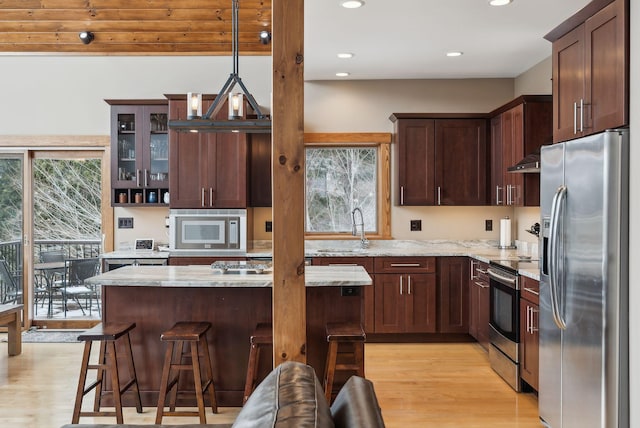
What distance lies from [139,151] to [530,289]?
13.1ft

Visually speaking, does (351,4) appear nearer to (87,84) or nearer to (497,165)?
(497,165)

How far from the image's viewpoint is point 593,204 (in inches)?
102

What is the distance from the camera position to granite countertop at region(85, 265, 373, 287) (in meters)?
3.28

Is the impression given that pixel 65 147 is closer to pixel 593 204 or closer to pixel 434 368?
pixel 434 368

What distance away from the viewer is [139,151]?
5.46 m

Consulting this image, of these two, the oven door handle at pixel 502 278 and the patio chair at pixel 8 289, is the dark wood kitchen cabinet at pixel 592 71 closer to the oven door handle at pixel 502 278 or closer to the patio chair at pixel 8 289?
the oven door handle at pixel 502 278

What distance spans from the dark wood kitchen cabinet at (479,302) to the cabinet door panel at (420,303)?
36 centimetres

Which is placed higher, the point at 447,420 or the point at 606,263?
the point at 606,263

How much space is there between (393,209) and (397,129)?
89 centimetres

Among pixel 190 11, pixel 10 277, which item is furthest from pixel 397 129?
pixel 10 277

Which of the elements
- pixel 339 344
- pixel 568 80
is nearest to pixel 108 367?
pixel 339 344

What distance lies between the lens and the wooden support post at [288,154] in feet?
7.93

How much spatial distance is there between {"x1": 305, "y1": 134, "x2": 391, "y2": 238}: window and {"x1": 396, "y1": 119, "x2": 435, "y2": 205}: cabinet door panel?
0.44 meters

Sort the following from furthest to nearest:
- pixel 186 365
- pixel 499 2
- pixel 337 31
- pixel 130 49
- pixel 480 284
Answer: pixel 130 49
pixel 480 284
pixel 337 31
pixel 499 2
pixel 186 365
